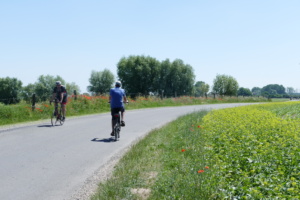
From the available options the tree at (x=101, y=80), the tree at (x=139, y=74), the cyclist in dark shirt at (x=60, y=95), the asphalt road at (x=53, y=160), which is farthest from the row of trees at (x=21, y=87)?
the asphalt road at (x=53, y=160)

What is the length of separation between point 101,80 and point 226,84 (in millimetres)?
49307

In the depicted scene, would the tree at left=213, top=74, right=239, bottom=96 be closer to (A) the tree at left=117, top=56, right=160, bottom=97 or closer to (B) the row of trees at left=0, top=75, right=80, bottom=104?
(A) the tree at left=117, top=56, right=160, bottom=97

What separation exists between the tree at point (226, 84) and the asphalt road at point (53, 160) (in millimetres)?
72326

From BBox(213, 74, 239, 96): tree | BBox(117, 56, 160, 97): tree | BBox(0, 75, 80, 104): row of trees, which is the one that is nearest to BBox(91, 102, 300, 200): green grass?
BBox(0, 75, 80, 104): row of trees

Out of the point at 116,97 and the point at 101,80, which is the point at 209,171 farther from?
the point at 101,80

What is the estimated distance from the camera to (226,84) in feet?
270

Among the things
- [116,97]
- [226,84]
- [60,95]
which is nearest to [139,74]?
[226,84]

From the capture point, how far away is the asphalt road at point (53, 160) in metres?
5.59

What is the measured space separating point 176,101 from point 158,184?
123ft

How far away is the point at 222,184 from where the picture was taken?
17.6 ft

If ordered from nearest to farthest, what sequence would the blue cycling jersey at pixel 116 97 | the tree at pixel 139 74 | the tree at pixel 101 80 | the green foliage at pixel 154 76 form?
the blue cycling jersey at pixel 116 97 → the tree at pixel 139 74 → the green foliage at pixel 154 76 → the tree at pixel 101 80

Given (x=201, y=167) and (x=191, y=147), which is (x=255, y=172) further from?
(x=191, y=147)

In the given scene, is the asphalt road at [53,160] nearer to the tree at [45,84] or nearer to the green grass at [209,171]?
the green grass at [209,171]

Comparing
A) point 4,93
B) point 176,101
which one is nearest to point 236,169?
point 176,101
